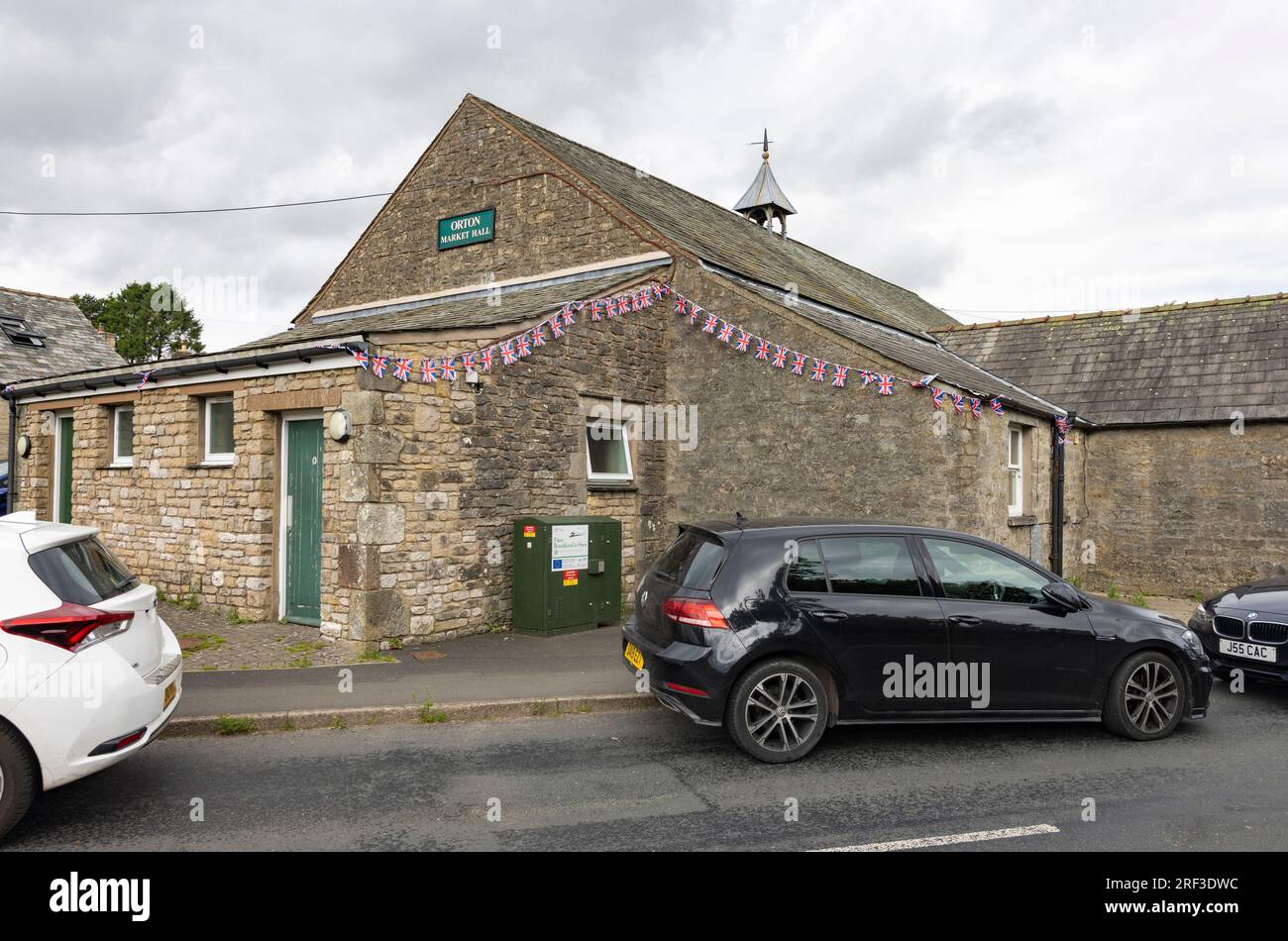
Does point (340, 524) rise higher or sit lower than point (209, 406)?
Result: lower

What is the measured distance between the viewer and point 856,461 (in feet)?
36.4

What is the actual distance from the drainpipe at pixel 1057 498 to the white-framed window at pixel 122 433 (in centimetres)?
1386

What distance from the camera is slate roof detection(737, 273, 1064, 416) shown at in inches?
443

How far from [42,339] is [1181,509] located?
95.5 ft

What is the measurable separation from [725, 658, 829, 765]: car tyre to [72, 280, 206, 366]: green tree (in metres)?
46.1

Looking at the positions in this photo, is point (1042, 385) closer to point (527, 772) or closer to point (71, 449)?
point (527, 772)

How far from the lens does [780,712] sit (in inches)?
222

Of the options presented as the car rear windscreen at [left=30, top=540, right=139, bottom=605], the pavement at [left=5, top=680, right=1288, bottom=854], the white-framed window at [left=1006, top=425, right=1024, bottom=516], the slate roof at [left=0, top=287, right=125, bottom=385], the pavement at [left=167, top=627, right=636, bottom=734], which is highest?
the slate roof at [left=0, top=287, right=125, bottom=385]

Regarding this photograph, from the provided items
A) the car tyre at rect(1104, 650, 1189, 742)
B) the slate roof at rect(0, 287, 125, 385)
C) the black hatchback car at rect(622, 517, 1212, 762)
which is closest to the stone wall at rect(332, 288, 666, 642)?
the black hatchback car at rect(622, 517, 1212, 762)

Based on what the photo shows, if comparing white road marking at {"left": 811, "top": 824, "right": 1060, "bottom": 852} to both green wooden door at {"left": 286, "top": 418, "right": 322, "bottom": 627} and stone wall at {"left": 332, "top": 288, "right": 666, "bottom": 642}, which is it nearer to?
stone wall at {"left": 332, "top": 288, "right": 666, "bottom": 642}

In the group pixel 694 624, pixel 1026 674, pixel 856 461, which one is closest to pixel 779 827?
pixel 694 624

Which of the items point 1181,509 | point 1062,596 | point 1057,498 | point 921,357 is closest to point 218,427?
point 1062,596

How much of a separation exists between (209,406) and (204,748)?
6167 millimetres

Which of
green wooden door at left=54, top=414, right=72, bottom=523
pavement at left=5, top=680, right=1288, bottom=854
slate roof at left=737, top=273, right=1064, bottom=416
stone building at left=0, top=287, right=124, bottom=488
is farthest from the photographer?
stone building at left=0, top=287, right=124, bottom=488
